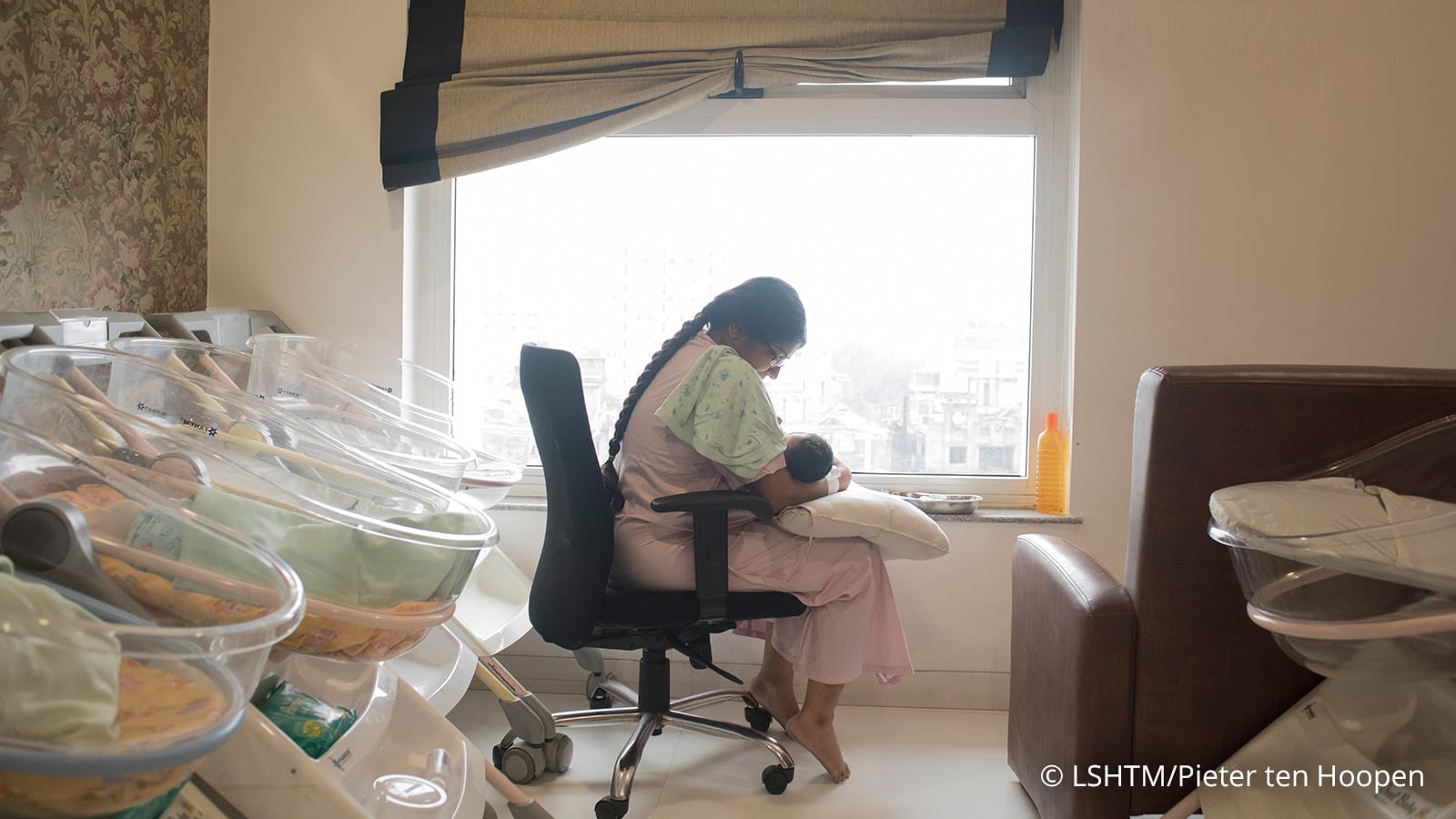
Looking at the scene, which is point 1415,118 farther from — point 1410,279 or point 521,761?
point 521,761

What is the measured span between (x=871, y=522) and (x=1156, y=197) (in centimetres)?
133

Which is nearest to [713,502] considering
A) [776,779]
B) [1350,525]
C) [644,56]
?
[776,779]

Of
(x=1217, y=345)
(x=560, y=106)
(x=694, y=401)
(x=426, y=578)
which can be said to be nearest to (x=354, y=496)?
(x=426, y=578)

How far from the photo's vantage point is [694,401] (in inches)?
87.2

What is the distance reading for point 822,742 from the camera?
2.38 meters

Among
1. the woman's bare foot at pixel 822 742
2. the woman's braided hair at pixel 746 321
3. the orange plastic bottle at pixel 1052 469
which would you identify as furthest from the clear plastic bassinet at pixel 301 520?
the orange plastic bottle at pixel 1052 469

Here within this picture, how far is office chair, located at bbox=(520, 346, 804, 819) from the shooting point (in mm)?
2129

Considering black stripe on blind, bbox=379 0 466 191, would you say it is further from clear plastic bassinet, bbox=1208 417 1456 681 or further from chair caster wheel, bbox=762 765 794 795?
clear plastic bassinet, bbox=1208 417 1456 681

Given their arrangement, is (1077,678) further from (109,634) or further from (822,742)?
(109,634)

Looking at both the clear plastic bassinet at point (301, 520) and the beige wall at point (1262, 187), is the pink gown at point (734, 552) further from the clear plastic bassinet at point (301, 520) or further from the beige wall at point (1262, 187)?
the beige wall at point (1262, 187)

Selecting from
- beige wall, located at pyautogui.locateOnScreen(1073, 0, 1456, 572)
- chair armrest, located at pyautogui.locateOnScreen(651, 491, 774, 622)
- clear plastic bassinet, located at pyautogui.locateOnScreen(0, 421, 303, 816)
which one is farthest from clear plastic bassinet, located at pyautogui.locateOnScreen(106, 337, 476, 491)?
beige wall, located at pyautogui.locateOnScreen(1073, 0, 1456, 572)

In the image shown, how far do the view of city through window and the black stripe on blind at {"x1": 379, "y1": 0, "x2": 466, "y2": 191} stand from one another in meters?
Answer: 0.29

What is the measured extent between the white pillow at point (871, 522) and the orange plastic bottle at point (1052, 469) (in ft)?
2.30

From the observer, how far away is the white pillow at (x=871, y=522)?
Answer: 2264 millimetres
